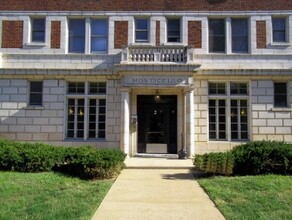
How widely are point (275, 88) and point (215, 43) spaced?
396 cm

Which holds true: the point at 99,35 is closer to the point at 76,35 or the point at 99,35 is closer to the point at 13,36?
the point at 76,35

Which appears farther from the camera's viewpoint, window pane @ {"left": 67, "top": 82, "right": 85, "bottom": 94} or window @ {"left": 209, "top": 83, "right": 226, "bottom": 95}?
window pane @ {"left": 67, "top": 82, "right": 85, "bottom": 94}

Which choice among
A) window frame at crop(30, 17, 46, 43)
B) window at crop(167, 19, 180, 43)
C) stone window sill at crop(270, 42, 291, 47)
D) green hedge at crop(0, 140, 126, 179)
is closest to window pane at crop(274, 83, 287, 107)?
stone window sill at crop(270, 42, 291, 47)

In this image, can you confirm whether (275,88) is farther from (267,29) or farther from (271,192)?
(271,192)

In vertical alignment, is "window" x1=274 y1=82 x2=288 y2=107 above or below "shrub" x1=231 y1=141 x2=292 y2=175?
above

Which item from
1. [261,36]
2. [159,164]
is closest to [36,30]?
[159,164]

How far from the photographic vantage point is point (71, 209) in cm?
729

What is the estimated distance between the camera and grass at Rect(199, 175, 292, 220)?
23.7ft

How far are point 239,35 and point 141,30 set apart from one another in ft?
17.6

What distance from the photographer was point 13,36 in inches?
719

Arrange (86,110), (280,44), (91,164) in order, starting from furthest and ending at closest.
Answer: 1. (86,110)
2. (280,44)
3. (91,164)

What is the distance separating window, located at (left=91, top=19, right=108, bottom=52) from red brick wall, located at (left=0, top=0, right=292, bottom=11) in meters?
0.74

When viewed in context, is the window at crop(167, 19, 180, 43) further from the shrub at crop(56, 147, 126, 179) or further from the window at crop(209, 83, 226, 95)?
the shrub at crop(56, 147, 126, 179)

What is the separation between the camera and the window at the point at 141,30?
18.2m
